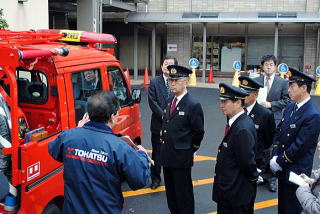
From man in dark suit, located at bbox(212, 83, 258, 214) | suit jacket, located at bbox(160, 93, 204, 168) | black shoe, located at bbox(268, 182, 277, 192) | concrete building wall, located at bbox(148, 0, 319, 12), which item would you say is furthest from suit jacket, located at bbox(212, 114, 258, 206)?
concrete building wall, located at bbox(148, 0, 319, 12)

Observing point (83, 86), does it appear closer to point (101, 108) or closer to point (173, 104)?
point (173, 104)

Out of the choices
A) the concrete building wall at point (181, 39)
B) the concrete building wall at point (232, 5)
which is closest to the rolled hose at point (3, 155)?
the concrete building wall at point (232, 5)

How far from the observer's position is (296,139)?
399cm

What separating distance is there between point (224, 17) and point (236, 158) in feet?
49.9

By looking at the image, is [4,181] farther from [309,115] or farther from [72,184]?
[309,115]

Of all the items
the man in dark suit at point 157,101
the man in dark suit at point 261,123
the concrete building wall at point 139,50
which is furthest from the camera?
the concrete building wall at point 139,50

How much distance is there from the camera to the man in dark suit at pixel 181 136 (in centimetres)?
448

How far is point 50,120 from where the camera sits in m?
4.10

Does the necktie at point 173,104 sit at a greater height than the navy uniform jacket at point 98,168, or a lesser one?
greater

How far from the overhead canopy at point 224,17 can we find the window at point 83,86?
45.2 feet

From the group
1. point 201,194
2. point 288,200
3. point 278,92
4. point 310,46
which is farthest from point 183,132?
point 310,46

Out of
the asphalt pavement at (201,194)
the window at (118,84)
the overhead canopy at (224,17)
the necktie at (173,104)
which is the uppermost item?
the overhead canopy at (224,17)

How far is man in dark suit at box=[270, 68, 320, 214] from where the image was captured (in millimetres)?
3932

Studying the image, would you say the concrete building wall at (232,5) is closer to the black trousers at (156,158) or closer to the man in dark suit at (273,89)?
the man in dark suit at (273,89)
